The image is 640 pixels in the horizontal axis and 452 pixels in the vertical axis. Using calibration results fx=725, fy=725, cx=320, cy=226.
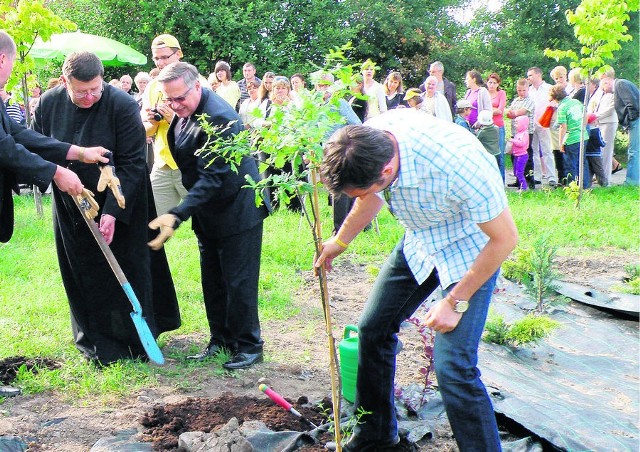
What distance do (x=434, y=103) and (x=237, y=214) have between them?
750cm

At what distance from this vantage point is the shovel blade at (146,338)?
4.36m

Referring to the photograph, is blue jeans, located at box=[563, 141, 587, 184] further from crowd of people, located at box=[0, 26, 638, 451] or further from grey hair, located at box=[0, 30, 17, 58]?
grey hair, located at box=[0, 30, 17, 58]

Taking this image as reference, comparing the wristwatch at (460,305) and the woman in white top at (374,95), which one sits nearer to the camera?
the wristwatch at (460,305)

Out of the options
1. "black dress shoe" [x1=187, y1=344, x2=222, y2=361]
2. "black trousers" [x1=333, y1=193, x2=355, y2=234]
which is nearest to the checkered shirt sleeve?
"black dress shoe" [x1=187, y1=344, x2=222, y2=361]

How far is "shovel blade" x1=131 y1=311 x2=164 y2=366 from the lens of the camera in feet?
14.3

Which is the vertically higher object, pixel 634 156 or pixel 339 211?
pixel 339 211

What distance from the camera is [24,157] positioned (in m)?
3.96

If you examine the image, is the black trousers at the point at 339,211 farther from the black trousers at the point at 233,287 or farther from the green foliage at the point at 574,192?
the green foliage at the point at 574,192

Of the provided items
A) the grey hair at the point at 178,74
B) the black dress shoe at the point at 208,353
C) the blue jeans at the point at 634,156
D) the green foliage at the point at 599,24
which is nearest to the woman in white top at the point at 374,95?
the green foliage at the point at 599,24

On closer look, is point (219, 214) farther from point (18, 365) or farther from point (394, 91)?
point (394, 91)

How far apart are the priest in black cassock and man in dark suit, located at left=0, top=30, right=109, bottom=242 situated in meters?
0.19

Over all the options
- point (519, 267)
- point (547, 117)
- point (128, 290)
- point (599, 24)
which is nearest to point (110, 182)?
point (128, 290)

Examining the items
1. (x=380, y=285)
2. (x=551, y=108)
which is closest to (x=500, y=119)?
(x=551, y=108)

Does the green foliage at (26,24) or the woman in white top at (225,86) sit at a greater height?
the green foliage at (26,24)
